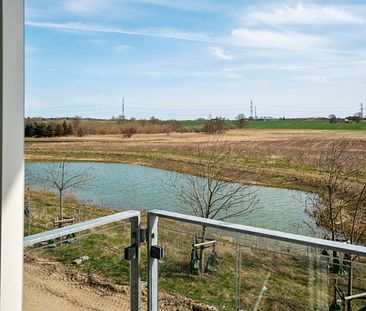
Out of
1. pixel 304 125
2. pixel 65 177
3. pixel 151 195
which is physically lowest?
pixel 151 195

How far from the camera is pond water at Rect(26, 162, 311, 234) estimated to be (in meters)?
4.66

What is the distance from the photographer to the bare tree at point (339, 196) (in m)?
4.29

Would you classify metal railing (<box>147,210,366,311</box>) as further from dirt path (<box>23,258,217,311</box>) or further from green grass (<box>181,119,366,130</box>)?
green grass (<box>181,119,366,130</box>)

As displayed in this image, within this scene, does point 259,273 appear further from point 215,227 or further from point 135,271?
point 135,271

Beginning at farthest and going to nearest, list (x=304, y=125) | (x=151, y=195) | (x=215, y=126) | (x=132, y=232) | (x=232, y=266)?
(x=151, y=195) → (x=215, y=126) → (x=304, y=125) → (x=232, y=266) → (x=132, y=232)

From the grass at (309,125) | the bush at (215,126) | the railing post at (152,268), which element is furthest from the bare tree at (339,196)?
the railing post at (152,268)

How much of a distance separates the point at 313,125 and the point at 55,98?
3.60 metres

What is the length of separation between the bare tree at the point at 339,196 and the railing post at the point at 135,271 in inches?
131

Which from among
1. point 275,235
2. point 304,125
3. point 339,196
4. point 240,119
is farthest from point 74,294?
point 339,196

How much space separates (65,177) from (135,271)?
16.9ft

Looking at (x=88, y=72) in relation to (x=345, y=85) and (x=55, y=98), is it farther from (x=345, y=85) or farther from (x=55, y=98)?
(x=345, y=85)

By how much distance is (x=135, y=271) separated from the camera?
136cm

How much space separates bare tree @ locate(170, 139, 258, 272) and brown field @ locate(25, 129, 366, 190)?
0.49 feet

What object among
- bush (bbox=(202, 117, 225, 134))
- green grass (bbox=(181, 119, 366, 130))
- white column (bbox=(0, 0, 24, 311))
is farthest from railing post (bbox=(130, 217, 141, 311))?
bush (bbox=(202, 117, 225, 134))
